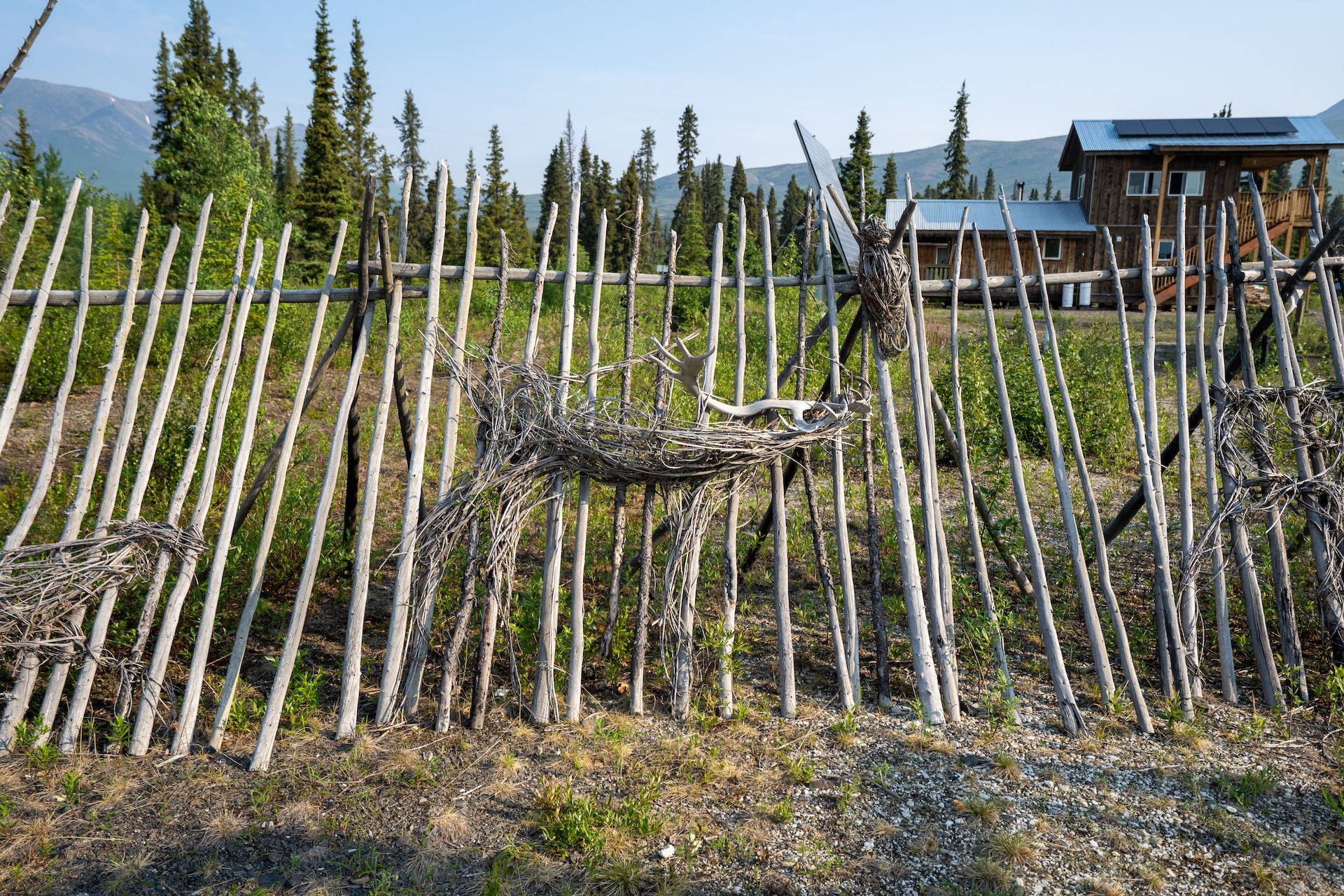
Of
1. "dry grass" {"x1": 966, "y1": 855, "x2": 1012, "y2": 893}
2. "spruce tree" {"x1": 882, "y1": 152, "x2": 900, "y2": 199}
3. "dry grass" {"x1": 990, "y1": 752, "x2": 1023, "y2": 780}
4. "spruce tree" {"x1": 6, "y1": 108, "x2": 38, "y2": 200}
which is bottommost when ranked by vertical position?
"dry grass" {"x1": 966, "y1": 855, "x2": 1012, "y2": 893}

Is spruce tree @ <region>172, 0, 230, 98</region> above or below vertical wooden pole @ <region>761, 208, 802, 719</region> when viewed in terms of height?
above

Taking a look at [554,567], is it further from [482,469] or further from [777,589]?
[777,589]

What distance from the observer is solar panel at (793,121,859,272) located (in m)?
4.40

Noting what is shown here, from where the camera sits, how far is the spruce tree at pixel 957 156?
40.9 m

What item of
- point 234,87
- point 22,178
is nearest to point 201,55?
point 234,87

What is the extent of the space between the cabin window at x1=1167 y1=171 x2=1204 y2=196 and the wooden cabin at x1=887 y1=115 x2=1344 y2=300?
0.02 m

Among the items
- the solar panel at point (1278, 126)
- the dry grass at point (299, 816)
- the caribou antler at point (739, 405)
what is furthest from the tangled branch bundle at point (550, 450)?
the solar panel at point (1278, 126)

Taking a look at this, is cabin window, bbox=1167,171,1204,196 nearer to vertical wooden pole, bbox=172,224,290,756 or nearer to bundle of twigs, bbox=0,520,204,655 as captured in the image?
vertical wooden pole, bbox=172,224,290,756

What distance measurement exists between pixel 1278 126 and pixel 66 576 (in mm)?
26680

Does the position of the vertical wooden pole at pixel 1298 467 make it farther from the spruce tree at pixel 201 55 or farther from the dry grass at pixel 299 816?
the spruce tree at pixel 201 55

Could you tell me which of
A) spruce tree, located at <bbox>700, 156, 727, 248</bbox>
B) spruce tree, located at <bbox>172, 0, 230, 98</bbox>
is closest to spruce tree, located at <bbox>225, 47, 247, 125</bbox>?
spruce tree, located at <bbox>172, 0, 230, 98</bbox>

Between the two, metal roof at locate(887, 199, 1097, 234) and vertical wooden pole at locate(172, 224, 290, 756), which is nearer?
vertical wooden pole at locate(172, 224, 290, 756)

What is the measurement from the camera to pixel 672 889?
9.35 feet

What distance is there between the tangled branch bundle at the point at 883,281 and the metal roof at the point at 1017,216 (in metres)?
18.6
